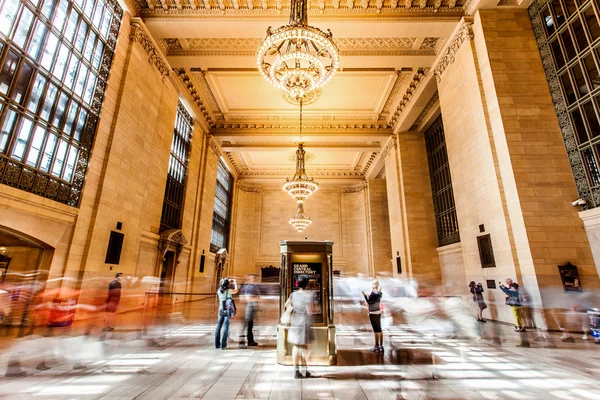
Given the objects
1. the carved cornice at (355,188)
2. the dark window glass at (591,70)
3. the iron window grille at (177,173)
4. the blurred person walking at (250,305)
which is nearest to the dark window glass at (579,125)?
the dark window glass at (591,70)

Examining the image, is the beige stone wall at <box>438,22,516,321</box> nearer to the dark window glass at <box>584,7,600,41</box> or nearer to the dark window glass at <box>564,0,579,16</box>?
the dark window glass at <box>564,0,579,16</box>

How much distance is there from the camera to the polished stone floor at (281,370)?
288 centimetres

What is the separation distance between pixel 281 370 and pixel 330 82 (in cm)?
1130

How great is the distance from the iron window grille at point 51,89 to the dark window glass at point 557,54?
39.1 feet

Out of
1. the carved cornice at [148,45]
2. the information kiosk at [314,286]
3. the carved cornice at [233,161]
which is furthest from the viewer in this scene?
the carved cornice at [233,161]

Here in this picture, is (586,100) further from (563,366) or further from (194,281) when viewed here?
(194,281)

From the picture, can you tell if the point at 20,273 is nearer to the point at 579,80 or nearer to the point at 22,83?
the point at 22,83

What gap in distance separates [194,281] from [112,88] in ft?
28.6

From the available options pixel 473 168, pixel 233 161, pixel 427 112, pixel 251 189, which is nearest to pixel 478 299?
pixel 473 168

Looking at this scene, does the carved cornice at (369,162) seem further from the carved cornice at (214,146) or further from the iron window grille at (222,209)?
the iron window grille at (222,209)

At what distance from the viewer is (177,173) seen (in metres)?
12.3

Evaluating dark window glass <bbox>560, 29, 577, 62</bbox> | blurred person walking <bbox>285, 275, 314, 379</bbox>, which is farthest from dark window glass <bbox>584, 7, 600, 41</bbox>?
blurred person walking <bbox>285, 275, 314, 379</bbox>

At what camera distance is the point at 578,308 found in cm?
594

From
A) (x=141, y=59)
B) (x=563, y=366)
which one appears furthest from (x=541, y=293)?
(x=141, y=59)
